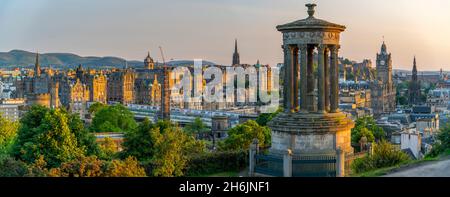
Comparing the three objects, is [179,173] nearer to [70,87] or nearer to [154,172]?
[154,172]

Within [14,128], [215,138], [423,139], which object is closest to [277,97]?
[215,138]

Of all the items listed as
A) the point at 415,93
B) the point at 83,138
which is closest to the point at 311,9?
the point at 83,138

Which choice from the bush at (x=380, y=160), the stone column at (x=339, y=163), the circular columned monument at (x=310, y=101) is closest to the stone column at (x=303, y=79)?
the circular columned monument at (x=310, y=101)

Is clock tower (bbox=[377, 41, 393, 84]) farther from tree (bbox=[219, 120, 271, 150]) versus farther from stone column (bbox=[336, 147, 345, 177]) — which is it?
stone column (bbox=[336, 147, 345, 177])

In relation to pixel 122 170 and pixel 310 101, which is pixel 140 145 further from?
pixel 122 170

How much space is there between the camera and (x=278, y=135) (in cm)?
1977

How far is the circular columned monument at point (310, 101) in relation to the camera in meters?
19.1

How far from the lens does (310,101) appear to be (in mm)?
19766

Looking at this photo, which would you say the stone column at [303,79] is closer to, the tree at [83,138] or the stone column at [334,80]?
the stone column at [334,80]

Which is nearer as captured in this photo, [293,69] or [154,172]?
[154,172]

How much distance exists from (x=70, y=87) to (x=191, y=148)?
88.5m

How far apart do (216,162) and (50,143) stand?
733 cm

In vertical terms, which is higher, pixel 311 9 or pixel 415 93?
pixel 311 9
